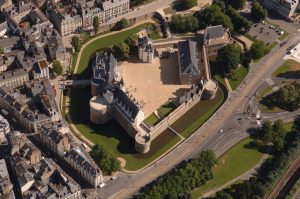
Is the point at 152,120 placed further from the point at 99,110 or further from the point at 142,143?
the point at 99,110

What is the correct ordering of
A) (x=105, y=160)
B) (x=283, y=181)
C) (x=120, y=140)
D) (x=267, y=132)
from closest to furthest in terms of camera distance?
1. (x=105, y=160)
2. (x=283, y=181)
3. (x=120, y=140)
4. (x=267, y=132)

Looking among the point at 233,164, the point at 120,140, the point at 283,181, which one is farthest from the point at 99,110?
the point at 283,181

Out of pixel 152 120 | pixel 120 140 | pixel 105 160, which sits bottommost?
pixel 120 140

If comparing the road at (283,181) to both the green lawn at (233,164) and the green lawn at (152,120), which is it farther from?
the green lawn at (152,120)

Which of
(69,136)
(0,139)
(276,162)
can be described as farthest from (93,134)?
(276,162)

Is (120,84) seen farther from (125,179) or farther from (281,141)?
(281,141)

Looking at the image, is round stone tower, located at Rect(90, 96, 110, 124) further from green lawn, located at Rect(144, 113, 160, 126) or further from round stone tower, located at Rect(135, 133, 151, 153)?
round stone tower, located at Rect(135, 133, 151, 153)

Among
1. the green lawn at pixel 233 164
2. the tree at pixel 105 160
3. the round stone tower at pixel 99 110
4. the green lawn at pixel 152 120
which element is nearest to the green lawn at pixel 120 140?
the round stone tower at pixel 99 110
